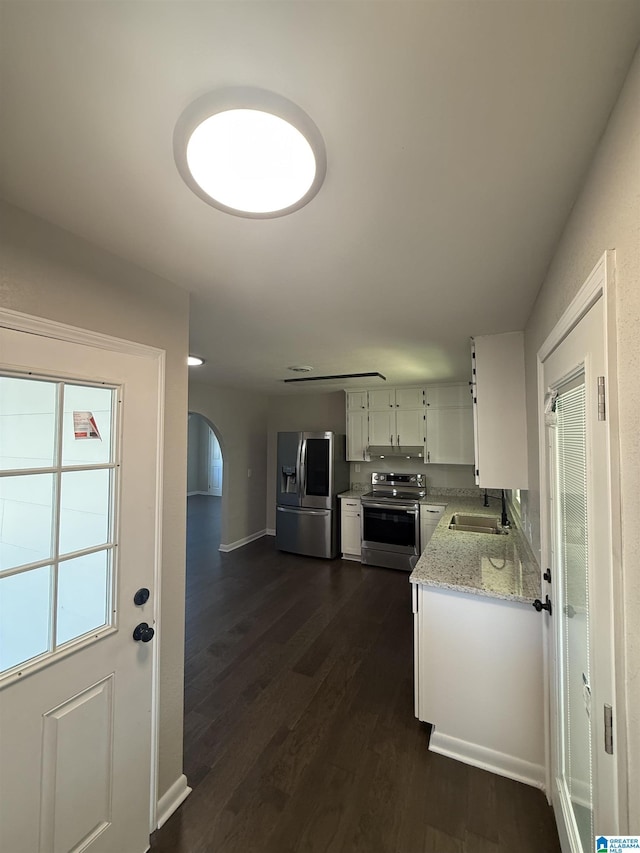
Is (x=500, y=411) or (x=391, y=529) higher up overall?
(x=500, y=411)

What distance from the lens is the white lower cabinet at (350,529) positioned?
4.67 meters

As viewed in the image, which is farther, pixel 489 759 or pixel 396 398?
pixel 396 398

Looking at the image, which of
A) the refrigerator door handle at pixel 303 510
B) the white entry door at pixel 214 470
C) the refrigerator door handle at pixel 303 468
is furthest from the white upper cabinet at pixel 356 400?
the white entry door at pixel 214 470

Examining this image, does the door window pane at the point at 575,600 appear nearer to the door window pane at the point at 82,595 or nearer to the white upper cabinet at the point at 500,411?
the white upper cabinet at the point at 500,411

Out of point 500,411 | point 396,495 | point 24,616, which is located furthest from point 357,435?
point 24,616

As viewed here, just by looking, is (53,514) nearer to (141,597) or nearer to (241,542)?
(141,597)

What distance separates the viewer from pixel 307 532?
4777 millimetres

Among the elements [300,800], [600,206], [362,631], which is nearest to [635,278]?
[600,206]

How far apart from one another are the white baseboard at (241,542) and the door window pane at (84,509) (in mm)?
4064

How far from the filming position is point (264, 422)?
589 centimetres

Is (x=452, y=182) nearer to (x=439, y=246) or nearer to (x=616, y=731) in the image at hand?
Answer: (x=439, y=246)

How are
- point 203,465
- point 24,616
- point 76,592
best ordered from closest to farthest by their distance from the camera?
1. point 24,616
2. point 76,592
3. point 203,465

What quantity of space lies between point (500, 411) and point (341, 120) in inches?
78.1

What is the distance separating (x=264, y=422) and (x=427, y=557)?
4.12 meters
